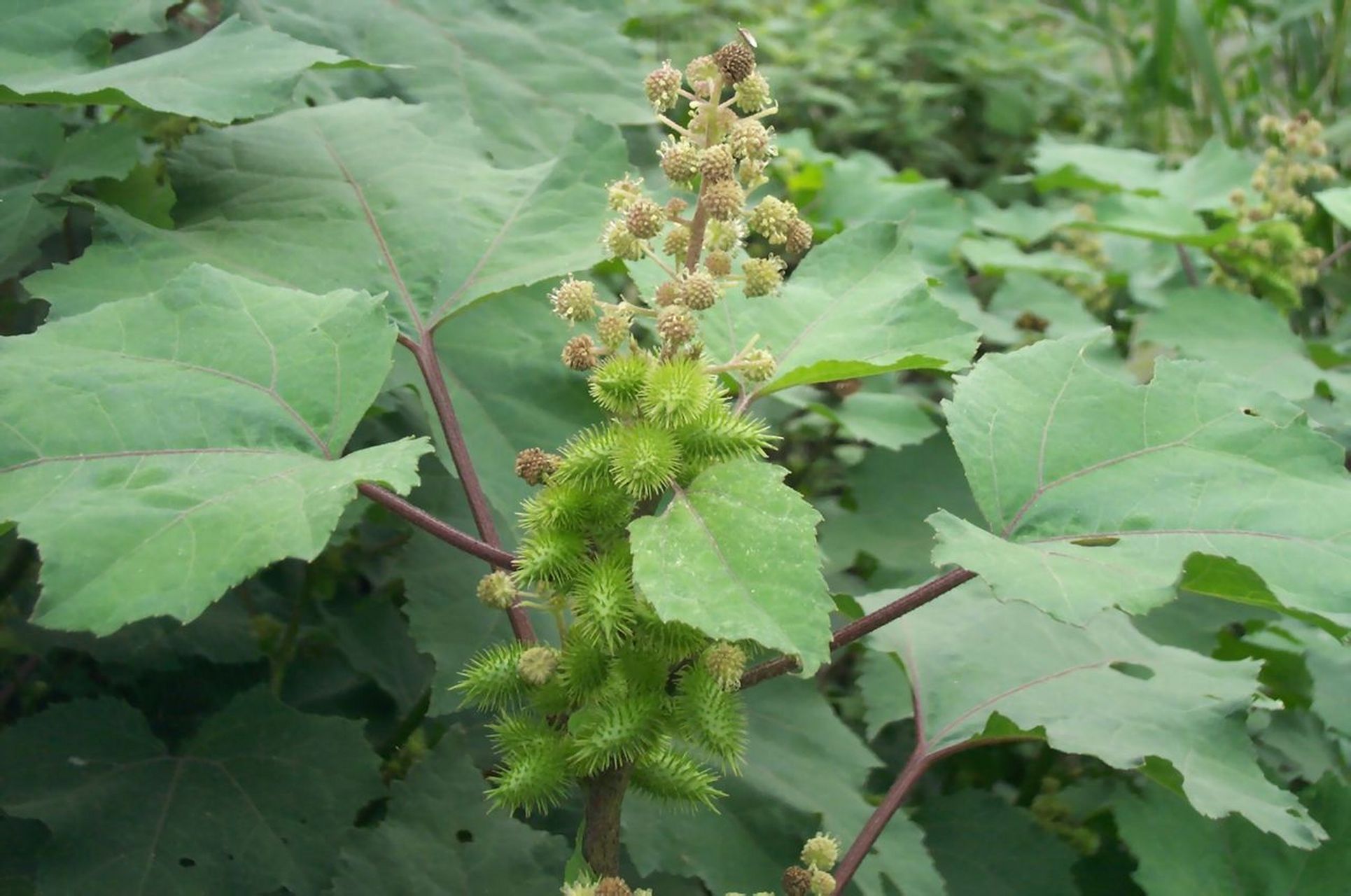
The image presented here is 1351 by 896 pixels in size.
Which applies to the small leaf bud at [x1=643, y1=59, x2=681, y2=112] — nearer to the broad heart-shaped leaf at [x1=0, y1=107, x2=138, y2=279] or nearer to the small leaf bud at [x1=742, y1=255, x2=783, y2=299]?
the small leaf bud at [x1=742, y1=255, x2=783, y2=299]

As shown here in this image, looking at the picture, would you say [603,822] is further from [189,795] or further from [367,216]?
[367,216]

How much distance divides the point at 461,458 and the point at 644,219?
313 mm

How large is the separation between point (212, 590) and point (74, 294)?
59 cm

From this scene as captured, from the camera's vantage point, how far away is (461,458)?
1.22m

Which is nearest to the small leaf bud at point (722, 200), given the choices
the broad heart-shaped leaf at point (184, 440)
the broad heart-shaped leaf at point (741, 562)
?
the broad heart-shaped leaf at point (741, 562)

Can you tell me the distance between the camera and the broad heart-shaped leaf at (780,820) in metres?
1.35

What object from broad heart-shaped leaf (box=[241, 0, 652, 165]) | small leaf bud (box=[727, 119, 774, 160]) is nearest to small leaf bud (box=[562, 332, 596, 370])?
small leaf bud (box=[727, 119, 774, 160])

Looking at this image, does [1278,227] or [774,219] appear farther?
[1278,227]

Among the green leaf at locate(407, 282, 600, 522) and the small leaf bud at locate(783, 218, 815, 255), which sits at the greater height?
the small leaf bud at locate(783, 218, 815, 255)

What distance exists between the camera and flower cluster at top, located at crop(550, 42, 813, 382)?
1051 mm

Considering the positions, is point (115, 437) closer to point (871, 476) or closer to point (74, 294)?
point (74, 294)

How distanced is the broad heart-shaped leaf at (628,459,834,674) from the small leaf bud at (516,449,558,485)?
137mm

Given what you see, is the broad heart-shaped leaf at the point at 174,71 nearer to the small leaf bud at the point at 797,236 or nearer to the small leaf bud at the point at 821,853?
the small leaf bud at the point at 797,236

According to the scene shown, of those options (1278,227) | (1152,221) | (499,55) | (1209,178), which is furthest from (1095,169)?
(499,55)
